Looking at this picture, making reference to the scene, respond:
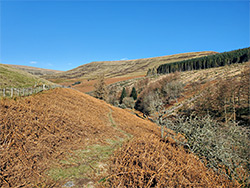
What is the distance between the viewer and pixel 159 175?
3.98 meters

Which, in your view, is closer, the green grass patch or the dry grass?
the dry grass

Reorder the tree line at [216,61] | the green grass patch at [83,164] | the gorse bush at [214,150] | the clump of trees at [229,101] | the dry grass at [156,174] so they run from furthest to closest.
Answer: the tree line at [216,61]
the clump of trees at [229,101]
the gorse bush at [214,150]
the green grass patch at [83,164]
the dry grass at [156,174]

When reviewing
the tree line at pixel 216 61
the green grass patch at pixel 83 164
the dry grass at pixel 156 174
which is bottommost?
the green grass patch at pixel 83 164

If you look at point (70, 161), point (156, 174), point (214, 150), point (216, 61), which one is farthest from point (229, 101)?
point (216, 61)

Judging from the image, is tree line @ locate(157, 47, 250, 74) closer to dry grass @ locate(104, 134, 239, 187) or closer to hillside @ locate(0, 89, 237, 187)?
dry grass @ locate(104, 134, 239, 187)

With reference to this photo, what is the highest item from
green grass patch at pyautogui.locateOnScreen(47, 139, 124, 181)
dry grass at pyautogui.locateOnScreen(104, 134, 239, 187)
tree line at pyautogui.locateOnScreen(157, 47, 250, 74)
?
tree line at pyautogui.locateOnScreen(157, 47, 250, 74)

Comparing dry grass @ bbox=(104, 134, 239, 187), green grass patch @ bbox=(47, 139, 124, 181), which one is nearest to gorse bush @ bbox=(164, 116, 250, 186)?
dry grass @ bbox=(104, 134, 239, 187)

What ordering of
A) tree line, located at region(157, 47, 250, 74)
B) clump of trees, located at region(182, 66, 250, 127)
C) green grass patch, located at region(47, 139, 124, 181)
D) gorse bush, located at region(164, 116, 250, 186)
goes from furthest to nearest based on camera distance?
tree line, located at region(157, 47, 250, 74)
clump of trees, located at region(182, 66, 250, 127)
gorse bush, located at region(164, 116, 250, 186)
green grass patch, located at region(47, 139, 124, 181)

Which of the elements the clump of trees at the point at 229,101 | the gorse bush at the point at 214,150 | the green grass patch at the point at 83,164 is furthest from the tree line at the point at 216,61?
the green grass patch at the point at 83,164

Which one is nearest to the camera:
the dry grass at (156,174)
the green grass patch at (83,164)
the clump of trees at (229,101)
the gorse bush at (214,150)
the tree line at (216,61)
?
the dry grass at (156,174)

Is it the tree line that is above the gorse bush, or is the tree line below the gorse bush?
above

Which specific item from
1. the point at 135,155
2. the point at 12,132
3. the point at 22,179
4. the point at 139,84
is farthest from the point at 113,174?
the point at 139,84

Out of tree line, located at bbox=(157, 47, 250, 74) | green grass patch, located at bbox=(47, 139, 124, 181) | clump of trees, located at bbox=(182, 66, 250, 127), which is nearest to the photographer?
green grass patch, located at bbox=(47, 139, 124, 181)

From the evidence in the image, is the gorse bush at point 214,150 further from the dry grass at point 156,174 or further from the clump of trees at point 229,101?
the clump of trees at point 229,101
